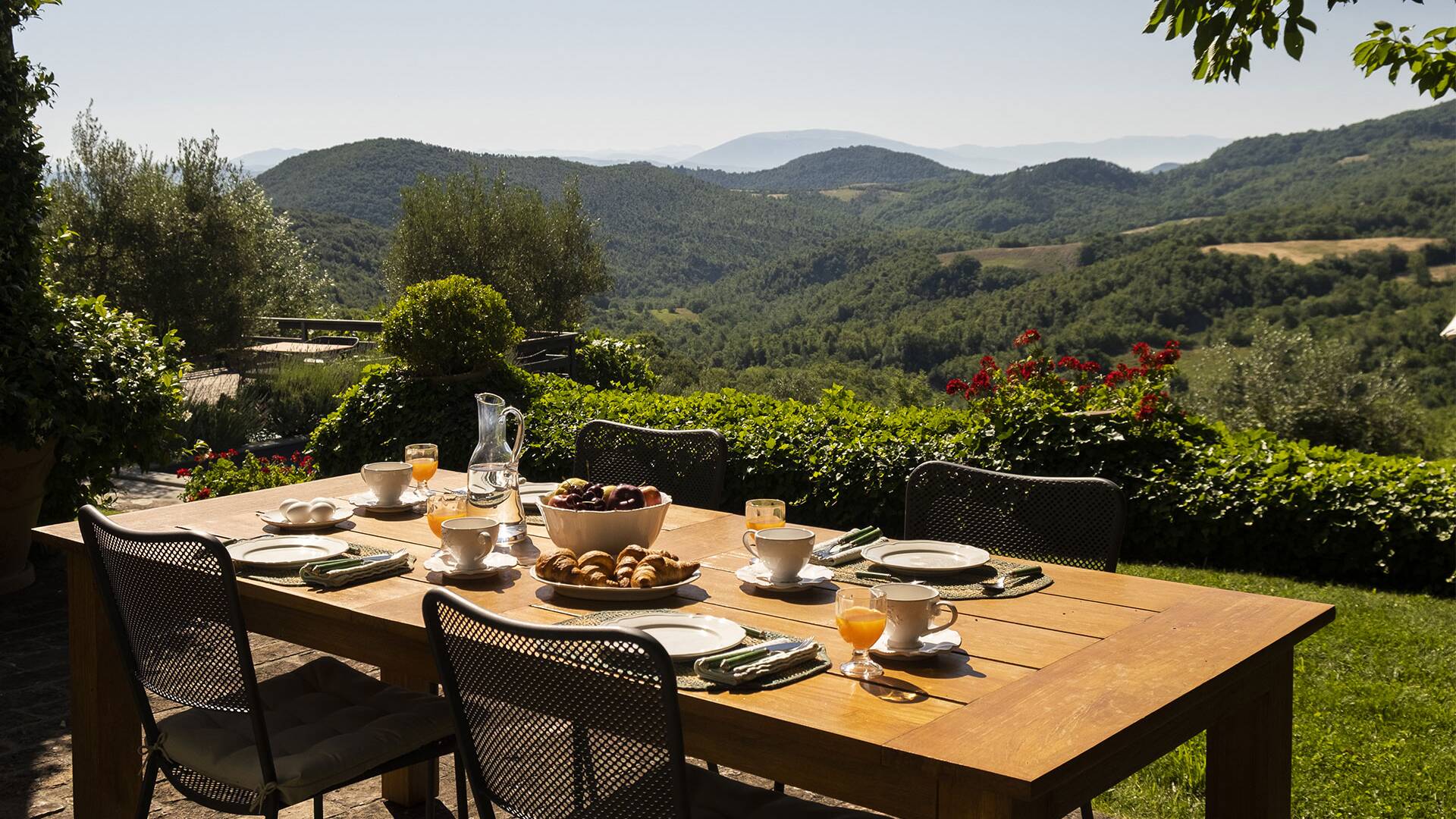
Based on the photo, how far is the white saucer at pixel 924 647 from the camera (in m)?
1.72

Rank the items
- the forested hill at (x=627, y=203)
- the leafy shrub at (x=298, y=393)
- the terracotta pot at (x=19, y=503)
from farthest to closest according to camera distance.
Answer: the forested hill at (x=627, y=203) < the leafy shrub at (x=298, y=393) < the terracotta pot at (x=19, y=503)

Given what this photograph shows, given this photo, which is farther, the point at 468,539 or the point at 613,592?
the point at 468,539

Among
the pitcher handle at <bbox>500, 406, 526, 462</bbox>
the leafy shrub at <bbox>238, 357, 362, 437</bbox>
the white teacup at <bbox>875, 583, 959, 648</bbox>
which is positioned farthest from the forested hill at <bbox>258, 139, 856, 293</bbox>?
the white teacup at <bbox>875, 583, 959, 648</bbox>

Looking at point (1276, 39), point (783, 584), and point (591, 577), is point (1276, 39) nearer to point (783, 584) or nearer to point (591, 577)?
point (783, 584)

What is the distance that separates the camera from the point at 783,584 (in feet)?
6.95

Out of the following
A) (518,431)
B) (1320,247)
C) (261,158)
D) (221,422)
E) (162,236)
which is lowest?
(221,422)

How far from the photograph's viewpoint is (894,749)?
1.36 meters

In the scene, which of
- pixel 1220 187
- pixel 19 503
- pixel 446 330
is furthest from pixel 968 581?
pixel 1220 187

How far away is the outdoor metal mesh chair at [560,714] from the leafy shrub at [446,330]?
18.7 feet

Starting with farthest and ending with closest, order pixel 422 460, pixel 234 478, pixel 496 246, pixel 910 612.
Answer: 1. pixel 496 246
2. pixel 234 478
3. pixel 422 460
4. pixel 910 612

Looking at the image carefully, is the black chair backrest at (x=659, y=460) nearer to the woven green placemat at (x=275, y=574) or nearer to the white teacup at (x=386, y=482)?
the white teacup at (x=386, y=482)

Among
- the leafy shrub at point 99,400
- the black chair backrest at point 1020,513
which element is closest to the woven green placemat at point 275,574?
the black chair backrest at point 1020,513

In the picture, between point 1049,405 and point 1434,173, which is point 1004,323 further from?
point 1049,405

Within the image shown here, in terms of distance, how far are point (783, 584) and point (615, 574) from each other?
320mm
